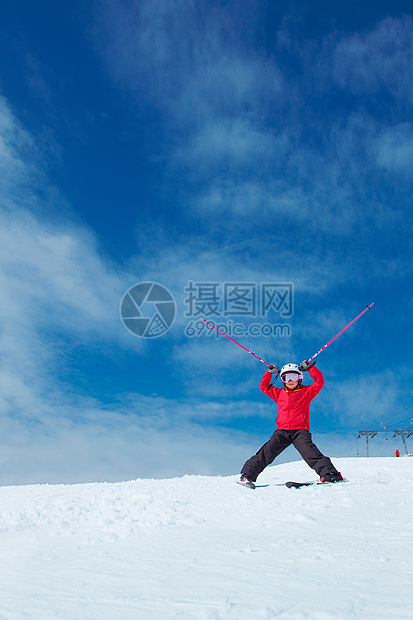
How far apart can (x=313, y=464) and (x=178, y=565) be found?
4.31m

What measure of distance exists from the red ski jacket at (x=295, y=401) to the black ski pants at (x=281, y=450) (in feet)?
0.47

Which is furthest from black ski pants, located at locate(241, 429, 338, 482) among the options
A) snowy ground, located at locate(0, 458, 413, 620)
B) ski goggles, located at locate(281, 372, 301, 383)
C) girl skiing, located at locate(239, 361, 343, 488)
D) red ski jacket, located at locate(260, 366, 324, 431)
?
snowy ground, located at locate(0, 458, 413, 620)

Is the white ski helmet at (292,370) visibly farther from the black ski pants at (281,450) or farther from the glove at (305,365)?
the black ski pants at (281,450)

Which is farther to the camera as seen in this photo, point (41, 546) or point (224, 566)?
point (41, 546)

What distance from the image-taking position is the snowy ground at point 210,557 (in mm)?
2094

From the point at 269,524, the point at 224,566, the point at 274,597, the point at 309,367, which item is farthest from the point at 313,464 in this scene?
the point at 274,597

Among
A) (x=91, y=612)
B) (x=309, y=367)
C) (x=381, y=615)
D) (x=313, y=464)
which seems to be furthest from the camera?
(x=309, y=367)

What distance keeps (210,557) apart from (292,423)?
439 cm

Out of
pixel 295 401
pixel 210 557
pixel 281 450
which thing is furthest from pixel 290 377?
pixel 210 557

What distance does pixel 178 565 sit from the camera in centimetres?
277

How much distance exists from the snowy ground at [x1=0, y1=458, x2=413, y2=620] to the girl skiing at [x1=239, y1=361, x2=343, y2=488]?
1.37m

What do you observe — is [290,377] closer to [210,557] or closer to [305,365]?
[305,365]

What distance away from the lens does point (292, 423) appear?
7.00 metres

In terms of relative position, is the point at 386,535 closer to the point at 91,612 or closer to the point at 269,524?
the point at 269,524
